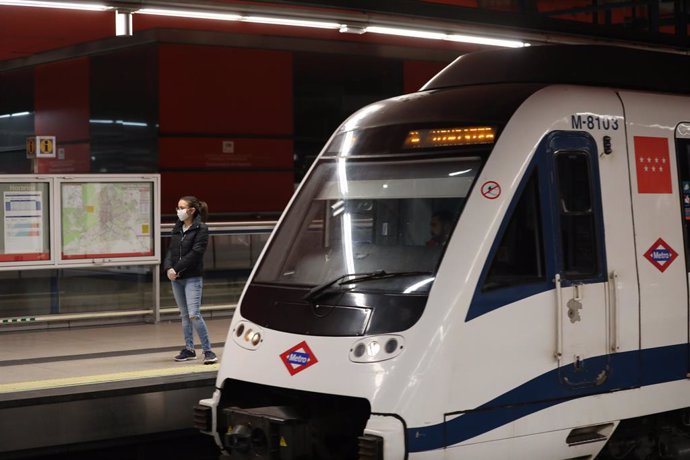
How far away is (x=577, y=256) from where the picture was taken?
748 centimetres

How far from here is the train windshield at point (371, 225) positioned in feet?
23.5

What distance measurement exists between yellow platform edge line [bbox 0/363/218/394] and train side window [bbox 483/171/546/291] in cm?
388

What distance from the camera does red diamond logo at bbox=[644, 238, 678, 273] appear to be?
792 cm

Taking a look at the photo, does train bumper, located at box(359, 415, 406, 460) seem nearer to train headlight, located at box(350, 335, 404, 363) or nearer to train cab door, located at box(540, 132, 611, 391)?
train headlight, located at box(350, 335, 404, 363)

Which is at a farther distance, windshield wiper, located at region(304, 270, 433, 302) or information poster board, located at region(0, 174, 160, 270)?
information poster board, located at region(0, 174, 160, 270)

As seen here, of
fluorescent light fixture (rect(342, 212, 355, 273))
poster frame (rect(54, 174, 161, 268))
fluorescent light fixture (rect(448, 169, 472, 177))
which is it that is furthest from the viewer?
poster frame (rect(54, 174, 161, 268))

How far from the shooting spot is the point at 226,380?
7523mm

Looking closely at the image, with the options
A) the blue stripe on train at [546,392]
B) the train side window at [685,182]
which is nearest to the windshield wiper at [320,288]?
the blue stripe on train at [546,392]

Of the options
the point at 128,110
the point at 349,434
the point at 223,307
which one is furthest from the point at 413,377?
the point at 128,110

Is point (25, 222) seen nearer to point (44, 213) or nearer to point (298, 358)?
point (44, 213)

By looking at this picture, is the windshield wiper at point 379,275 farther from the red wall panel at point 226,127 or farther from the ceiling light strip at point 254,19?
the red wall panel at point 226,127

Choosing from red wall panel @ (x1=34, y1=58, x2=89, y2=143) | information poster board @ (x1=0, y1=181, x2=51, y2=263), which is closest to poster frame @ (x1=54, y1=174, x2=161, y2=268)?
information poster board @ (x1=0, y1=181, x2=51, y2=263)

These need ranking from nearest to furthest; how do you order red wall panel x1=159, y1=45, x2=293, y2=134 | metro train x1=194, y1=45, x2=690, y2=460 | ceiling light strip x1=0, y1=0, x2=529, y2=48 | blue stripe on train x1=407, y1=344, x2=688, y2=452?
blue stripe on train x1=407, y1=344, x2=688, y2=452 → metro train x1=194, y1=45, x2=690, y2=460 → ceiling light strip x1=0, y1=0, x2=529, y2=48 → red wall panel x1=159, y1=45, x2=293, y2=134

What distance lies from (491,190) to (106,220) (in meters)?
7.64
